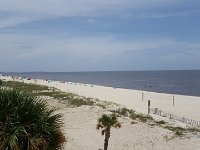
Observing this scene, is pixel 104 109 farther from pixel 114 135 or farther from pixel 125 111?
pixel 114 135

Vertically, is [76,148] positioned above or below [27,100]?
below

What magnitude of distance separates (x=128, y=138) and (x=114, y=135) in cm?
114

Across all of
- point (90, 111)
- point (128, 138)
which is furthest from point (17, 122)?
point (90, 111)

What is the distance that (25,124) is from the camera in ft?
40.6

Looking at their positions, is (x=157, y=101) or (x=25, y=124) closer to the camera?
(x=25, y=124)

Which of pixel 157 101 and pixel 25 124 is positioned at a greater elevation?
pixel 25 124

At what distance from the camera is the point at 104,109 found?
1586 inches

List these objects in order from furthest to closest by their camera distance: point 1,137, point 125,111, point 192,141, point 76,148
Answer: point 125,111 → point 192,141 → point 76,148 → point 1,137

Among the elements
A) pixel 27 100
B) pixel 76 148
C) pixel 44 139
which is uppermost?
pixel 27 100

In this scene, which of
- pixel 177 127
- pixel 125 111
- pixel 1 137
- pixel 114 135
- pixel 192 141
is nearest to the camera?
pixel 1 137

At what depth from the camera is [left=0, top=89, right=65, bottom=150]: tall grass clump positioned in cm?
Answer: 1213

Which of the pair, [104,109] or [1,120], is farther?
[104,109]

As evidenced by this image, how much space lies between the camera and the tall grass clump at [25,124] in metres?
12.1

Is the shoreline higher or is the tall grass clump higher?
the tall grass clump
